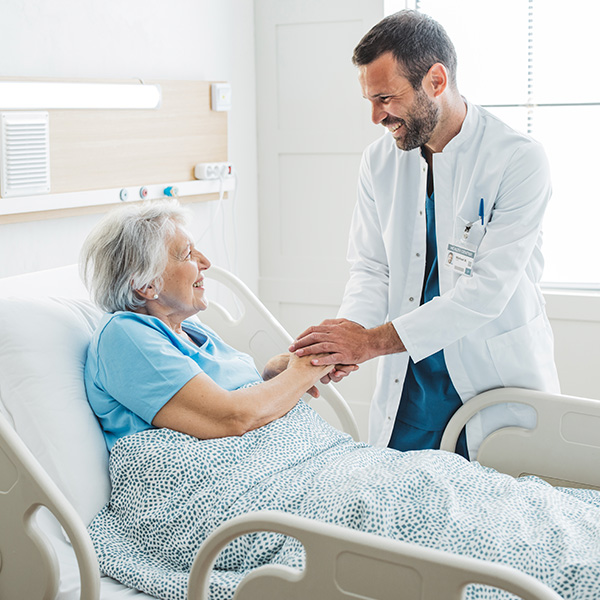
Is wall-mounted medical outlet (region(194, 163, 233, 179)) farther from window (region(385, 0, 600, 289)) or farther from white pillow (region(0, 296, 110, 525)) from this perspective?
white pillow (region(0, 296, 110, 525))

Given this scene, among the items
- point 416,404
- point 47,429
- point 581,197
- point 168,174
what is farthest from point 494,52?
point 47,429

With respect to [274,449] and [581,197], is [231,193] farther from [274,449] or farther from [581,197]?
[274,449]

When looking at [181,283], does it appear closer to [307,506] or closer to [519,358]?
[307,506]

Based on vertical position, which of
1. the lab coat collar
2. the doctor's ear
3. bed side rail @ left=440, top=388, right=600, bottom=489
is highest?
the doctor's ear

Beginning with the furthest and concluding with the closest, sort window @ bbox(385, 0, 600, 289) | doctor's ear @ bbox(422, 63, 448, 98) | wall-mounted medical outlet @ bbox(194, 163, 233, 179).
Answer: window @ bbox(385, 0, 600, 289), wall-mounted medical outlet @ bbox(194, 163, 233, 179), doctor's ear @ bbox(422, 63, 448, 98)

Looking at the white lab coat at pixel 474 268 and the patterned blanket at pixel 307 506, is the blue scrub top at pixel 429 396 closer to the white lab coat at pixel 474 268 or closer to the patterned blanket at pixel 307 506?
the white lab coat at pixel 474 268

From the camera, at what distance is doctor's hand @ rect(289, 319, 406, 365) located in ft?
6.93

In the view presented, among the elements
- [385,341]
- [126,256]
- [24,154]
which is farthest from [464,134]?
[24,154]

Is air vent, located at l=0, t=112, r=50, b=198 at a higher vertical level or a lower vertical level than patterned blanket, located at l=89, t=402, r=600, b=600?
higher

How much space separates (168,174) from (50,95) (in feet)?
2.12

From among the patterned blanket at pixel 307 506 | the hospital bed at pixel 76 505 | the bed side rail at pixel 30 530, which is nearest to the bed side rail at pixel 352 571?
the hospital bed at pixel 76 505

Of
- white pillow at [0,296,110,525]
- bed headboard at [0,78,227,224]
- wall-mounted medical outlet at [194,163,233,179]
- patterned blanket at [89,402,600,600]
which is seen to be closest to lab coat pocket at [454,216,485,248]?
patterned blanket at [89,402,600,600]

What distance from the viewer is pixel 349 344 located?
2.14 m

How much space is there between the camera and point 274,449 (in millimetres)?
1809
